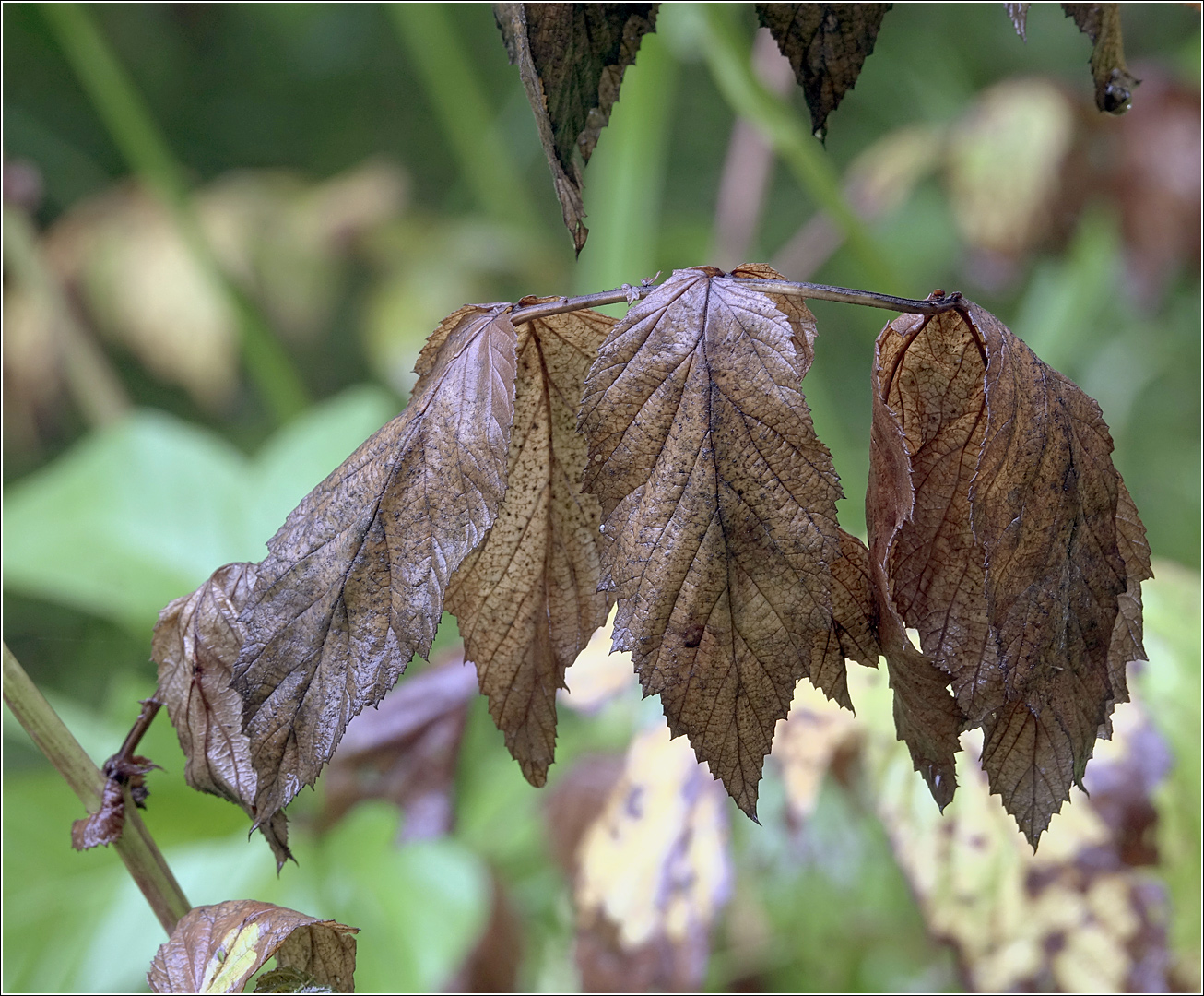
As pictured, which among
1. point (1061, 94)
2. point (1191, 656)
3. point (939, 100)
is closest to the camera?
point (1191, 656)

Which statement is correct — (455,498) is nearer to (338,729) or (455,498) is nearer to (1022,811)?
(338,729)

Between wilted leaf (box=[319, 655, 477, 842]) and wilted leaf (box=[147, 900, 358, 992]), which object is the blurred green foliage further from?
wilted leaf (box=[147, 900, 358, 992])

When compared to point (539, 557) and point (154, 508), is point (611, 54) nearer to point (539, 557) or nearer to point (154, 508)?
point (539, 557)

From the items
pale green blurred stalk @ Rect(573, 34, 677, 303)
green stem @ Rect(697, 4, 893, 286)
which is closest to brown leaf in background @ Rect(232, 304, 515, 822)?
green stem @ Rect(697, 4, 893, 286)

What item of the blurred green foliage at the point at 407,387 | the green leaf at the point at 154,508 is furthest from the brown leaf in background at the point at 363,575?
the green leaf at the point at 154,508

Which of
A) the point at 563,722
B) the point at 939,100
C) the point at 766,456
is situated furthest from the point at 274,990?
the point at 939,100

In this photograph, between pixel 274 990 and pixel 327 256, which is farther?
pixel 327 256
